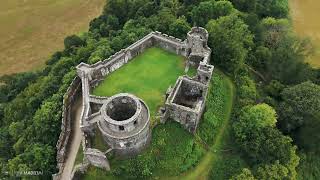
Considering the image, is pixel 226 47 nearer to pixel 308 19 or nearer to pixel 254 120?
pixel 254 120

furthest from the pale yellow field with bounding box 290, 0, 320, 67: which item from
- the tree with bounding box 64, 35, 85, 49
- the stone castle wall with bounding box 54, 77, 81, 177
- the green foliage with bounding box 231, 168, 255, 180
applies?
the stone castle wall with bounding box 54, 77, 81, 177

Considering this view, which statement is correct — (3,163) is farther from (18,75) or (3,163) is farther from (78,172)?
(18,75)

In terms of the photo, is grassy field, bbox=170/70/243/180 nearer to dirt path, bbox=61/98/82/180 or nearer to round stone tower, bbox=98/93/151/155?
round stone tower, bbox=98/93/151/155

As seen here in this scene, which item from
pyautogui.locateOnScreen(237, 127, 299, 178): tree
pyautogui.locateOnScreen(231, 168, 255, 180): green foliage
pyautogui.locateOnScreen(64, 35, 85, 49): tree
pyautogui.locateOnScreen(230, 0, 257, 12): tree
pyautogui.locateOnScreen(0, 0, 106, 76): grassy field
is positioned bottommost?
pyautogui.locateOnScreen(0, 0, 106, 76): grassy field

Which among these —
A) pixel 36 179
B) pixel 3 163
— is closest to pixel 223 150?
pixel 36 179

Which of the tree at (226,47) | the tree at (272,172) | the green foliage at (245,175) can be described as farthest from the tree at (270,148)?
the tree at (226,47)

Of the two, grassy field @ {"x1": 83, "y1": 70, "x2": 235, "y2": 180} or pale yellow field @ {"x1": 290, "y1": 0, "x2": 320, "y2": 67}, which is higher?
pale yellow field @ {"x1": 290, "y1": 0, "x2": 320, "y2": 67}
